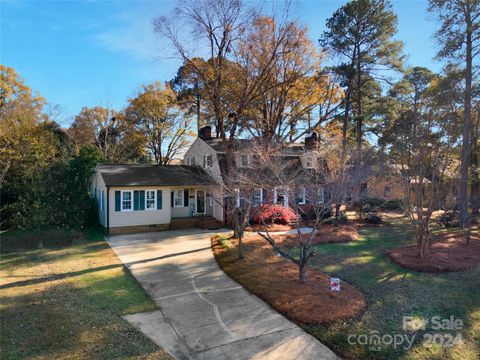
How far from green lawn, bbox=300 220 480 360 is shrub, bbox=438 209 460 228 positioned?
8.45 meters

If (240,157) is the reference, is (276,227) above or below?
below

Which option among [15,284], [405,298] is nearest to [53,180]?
[15,284]

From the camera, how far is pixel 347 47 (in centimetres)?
2423

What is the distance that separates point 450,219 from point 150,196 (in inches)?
723

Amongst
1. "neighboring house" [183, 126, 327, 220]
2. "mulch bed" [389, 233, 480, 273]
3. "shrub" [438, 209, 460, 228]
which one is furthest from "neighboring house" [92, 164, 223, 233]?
"shrub" [438, 209, 460, 228]

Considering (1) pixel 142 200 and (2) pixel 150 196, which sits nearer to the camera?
(1) pixel 142 200

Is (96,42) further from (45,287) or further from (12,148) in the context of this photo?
(45,287)

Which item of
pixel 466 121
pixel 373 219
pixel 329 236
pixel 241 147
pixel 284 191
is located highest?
pixel 466 121

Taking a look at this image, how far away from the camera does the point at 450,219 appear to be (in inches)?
715

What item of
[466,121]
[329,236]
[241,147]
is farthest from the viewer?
[241,147]

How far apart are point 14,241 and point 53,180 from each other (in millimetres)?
4132

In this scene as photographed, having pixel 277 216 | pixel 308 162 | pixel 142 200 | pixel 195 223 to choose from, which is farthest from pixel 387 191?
pixel 142 200

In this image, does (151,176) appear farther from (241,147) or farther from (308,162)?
(308,162)

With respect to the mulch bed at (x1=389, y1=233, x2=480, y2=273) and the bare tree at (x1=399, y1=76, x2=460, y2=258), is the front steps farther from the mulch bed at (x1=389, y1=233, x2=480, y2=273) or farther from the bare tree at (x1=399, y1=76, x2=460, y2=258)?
the bare tree at (x1=399, y1=76, x2=460, y2=258)
